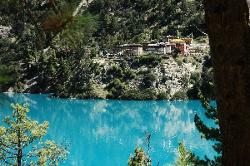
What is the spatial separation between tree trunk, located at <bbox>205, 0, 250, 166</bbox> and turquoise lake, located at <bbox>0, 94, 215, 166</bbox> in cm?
5253

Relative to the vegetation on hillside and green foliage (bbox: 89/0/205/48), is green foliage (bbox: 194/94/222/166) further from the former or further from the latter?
green foliage (bbox: 89/0/205/48)

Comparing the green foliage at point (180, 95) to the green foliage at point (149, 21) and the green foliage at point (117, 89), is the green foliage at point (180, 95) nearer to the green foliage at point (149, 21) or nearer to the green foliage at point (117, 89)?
the green foliage at point (117, 89)

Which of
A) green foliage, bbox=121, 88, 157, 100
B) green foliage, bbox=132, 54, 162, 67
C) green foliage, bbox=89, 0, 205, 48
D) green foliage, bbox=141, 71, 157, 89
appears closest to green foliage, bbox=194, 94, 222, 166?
green foliage, bbox=121, 88, 157, 100

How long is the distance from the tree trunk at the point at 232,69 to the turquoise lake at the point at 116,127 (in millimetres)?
52530

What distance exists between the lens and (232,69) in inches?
116

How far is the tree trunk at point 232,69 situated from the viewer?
2.90m

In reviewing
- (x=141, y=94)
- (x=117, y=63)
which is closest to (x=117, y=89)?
(x=141, y=94)

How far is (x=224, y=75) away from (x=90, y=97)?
407 ft

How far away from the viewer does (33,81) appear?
140250 mm

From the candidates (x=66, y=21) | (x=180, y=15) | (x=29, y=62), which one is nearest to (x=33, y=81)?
(x=29, y=62)

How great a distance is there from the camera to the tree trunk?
2896mm

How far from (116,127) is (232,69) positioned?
9240 cm

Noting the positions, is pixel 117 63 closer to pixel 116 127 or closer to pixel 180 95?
pixel 180 95

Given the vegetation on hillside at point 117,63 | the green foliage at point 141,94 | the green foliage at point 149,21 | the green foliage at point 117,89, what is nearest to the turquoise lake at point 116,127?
the green foliage at point 141,94
